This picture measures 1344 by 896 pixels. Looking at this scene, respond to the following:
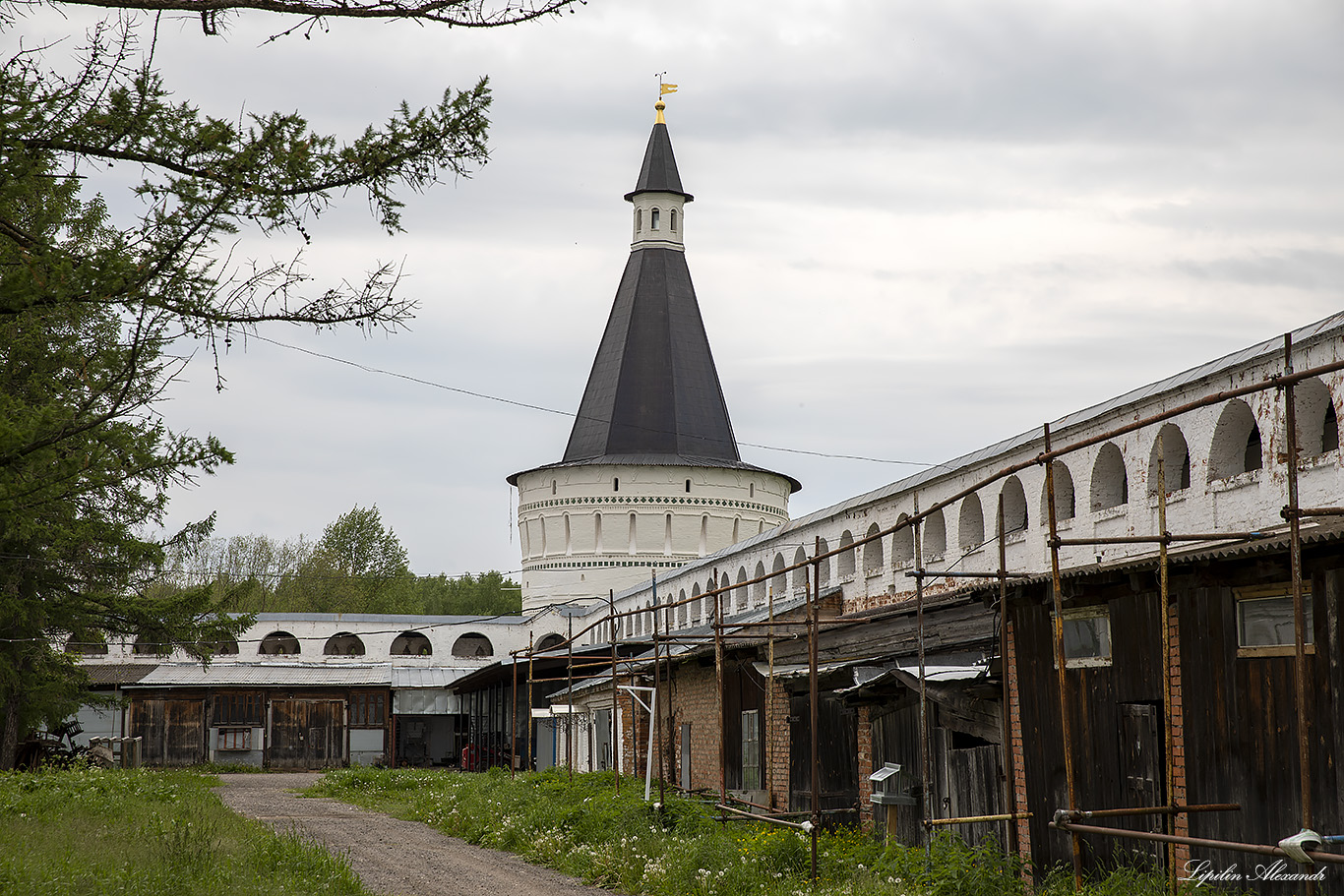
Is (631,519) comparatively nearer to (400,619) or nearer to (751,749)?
(400,619)

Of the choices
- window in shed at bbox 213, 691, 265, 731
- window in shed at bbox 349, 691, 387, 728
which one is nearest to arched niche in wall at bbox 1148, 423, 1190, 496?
window in shed at bbox 349, 691, 387, 728

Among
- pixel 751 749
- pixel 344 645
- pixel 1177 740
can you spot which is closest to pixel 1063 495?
pixel 751 749

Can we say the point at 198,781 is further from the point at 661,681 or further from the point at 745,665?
the point at 745,665

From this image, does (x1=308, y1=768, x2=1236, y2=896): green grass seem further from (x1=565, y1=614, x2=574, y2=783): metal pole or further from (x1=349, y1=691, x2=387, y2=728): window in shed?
(x1=349, y1=691, x2=387, y2=728): window in shed

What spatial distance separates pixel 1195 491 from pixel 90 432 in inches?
395

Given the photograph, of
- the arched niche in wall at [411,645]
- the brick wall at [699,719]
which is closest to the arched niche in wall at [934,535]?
the brick wall at [699,719]

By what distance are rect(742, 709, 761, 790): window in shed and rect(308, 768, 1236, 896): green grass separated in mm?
1395

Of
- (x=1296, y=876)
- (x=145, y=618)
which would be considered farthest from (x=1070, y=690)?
(x=145, y=618)

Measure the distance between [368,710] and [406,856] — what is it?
25554mm

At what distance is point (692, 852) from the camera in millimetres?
12742

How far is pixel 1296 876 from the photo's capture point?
319 inches

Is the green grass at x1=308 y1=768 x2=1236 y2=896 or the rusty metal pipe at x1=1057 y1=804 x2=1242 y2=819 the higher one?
the rusty metal pipe at x1=1057 y1=804 x2=1242 y2=819

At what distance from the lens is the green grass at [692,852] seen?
1029cm

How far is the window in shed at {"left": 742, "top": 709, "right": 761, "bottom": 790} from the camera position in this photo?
17.9m
